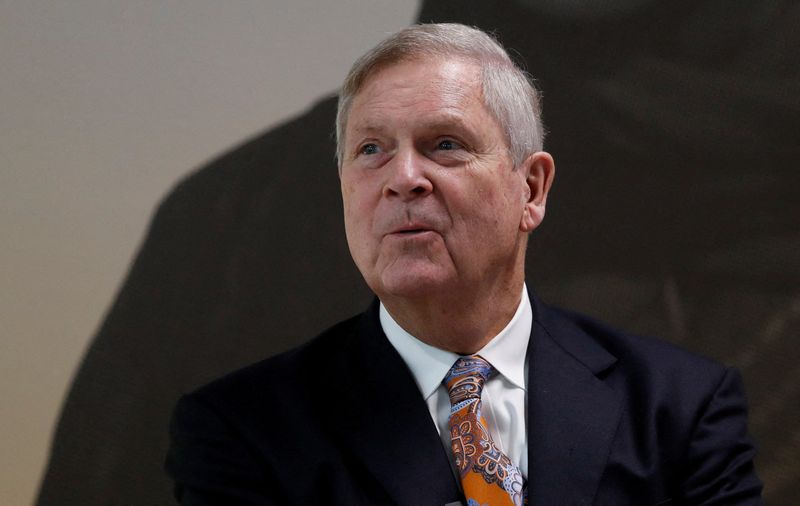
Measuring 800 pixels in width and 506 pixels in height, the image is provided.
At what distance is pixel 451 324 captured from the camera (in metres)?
2.00

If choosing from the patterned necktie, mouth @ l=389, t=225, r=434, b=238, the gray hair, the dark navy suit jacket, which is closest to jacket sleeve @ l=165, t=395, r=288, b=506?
the dark navy suit jacket

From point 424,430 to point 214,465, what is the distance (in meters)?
0.39

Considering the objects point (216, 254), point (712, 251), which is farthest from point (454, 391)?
point (712, 251)

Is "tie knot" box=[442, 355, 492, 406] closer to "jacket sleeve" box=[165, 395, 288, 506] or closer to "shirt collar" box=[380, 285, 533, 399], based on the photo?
"shirt collar" box=[380, 285, 533, 399]

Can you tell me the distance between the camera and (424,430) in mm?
1892

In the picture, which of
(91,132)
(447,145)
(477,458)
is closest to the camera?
(477,458)

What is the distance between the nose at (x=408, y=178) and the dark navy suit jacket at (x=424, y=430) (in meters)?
0.31

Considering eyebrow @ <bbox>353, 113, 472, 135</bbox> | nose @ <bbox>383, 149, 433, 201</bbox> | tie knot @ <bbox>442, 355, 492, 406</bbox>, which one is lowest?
tie knot @ <bbox>442, 355, 492, 406</bbox>

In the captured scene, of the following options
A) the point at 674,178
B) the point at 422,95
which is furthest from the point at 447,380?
the point at 674,178

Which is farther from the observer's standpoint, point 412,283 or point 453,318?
point 453,318

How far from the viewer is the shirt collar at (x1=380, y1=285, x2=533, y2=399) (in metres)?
1.99

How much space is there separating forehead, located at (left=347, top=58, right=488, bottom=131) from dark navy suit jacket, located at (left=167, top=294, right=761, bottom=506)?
0.41 meters

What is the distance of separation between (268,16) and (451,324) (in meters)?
1.06

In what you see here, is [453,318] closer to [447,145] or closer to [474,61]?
[447,145]
